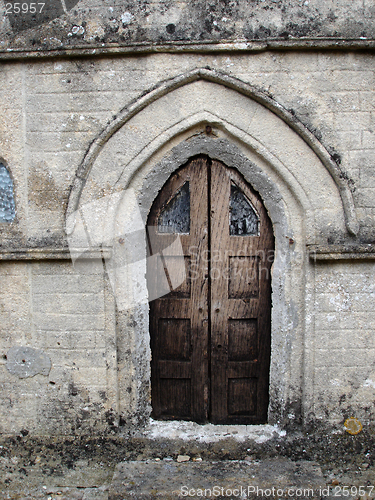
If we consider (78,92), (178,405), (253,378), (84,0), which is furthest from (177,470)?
(84,0)

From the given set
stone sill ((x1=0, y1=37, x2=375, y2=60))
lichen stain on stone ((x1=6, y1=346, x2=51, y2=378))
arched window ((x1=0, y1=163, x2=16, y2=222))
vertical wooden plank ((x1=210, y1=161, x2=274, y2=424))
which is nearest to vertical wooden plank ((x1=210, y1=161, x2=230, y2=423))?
vertical wooden plank ((x1=210, y1=161, x2=274, y2=424))

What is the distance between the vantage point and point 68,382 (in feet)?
8.73

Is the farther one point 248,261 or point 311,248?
point 248,261

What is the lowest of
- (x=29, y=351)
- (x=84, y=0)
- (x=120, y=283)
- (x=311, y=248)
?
(x=29, y=351)

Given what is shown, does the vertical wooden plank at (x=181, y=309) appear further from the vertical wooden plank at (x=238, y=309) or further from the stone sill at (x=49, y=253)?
the stone sill at (x=49, y=253)

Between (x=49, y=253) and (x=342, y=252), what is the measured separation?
2.09 m

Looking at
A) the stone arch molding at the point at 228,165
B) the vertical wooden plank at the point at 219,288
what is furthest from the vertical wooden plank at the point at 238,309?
the stone arch molding at the point at 228,165

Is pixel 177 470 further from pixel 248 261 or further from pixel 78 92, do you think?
pixel 78 92

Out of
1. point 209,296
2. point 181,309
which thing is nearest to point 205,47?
point 209,296

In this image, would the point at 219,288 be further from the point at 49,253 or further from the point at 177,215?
the point at 49,253

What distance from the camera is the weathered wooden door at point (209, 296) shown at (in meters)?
2.71

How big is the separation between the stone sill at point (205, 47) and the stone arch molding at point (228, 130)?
0.69 feet

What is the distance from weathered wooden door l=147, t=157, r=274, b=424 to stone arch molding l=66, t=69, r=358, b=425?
114 mm

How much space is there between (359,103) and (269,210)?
37.7 inches
